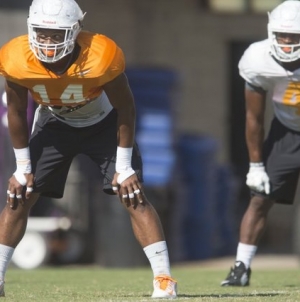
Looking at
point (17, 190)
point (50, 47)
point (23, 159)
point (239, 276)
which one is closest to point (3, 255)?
point (17, 190)

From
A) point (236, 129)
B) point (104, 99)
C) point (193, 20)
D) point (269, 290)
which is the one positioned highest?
point (104, 99)

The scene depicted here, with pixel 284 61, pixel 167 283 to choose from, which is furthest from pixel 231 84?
pixel 167 283

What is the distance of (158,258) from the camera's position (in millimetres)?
7938

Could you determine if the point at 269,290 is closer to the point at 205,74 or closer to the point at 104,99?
the point at 104,99

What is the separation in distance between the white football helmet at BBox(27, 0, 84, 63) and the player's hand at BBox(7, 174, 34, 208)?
0.79 m

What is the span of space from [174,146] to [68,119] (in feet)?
24.5

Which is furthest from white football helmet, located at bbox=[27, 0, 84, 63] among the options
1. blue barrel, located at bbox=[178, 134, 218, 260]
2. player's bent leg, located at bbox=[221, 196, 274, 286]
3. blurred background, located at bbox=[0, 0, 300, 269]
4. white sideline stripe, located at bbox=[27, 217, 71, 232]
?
blue barrel, located at bbox=[178, 134, 218, 260]

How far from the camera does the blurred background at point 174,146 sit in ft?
48.5

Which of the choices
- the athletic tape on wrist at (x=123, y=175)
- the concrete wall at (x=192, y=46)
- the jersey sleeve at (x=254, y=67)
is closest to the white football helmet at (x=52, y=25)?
the athletic tape on wrist at (x=123, y=175)

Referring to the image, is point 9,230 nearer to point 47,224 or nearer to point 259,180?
point 259,180

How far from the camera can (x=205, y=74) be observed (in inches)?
757

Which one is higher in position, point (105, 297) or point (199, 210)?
point (105, 297)

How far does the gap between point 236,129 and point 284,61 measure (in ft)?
34.8

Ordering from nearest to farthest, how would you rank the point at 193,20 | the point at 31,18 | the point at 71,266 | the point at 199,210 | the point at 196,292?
the point at 31,18 → the point at 196,292 → the point at 71,266 → the point at 199,210 → the point at 193,20
